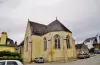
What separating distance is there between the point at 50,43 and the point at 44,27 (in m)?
8.72

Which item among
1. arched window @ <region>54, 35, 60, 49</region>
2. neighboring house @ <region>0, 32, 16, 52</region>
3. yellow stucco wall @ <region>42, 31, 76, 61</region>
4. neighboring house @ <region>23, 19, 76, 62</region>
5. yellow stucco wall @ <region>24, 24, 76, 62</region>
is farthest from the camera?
arched window @ <region>54, 35, 60, 49</region>

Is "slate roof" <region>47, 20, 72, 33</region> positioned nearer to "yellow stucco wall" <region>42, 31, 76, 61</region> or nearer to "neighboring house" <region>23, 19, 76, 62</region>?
"neighboring house" <region>23, 19, 76, 62</region>

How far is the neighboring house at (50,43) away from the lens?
3703 centimetres

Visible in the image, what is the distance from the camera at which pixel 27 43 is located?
4375 cm

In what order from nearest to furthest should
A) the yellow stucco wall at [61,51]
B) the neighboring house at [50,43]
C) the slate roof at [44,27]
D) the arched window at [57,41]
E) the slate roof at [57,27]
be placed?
the yellow stucco wall at [61,51] < the neighboring house at [50,43] < the arched window at [57,41] < the slate roof at [57,27] < the slate roof at [44,27]

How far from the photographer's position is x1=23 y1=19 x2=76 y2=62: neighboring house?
3703 cm

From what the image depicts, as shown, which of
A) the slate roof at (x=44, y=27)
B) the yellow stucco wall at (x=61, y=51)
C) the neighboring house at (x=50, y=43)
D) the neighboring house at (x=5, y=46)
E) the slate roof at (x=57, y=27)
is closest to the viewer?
the neighboring house at (x=5, y=46)

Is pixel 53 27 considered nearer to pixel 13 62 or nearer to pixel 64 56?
pixel 64 56

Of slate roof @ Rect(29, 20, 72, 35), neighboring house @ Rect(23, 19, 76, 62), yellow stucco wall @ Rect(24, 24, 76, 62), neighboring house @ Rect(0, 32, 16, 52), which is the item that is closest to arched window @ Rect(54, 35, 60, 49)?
neighboring house @ Rect(23, 19, 76, 62)

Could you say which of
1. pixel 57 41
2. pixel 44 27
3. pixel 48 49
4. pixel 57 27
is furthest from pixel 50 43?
pixel 44 27

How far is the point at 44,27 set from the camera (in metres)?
45.6

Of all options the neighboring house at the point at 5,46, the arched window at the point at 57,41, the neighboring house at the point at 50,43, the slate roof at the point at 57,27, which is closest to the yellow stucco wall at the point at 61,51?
the neighboring house at the point at 50,43

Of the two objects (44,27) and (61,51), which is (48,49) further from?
(44,27)

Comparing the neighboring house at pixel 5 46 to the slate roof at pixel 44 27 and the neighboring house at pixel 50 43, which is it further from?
the slate roof at pixel 44 27
